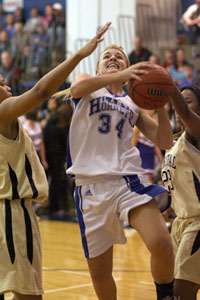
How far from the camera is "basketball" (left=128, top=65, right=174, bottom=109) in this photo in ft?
11.7

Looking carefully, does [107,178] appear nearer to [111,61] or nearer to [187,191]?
[187,191]

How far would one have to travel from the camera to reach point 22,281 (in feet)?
11.5

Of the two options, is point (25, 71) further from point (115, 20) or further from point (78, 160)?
point (78, 160)

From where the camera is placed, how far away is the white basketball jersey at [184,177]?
4062 mm

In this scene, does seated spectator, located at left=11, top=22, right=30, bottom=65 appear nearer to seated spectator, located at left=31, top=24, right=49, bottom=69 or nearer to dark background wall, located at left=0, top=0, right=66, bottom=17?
seated spectator, located at left=31, top=24, right=49, bottom=69

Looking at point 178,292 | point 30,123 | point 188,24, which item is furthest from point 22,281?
point 188,24

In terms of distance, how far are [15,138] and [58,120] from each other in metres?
7.00

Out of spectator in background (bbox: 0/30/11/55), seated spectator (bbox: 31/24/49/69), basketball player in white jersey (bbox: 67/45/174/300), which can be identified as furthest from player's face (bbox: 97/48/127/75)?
spectator in background (bbox: 0/30/11/55)

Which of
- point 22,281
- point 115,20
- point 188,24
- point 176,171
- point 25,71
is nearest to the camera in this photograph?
point 22,281

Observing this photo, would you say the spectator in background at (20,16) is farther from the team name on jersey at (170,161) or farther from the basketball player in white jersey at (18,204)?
the basketball player in white jersey at (18,204)

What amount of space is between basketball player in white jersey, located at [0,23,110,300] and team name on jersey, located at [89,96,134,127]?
473 millimetres

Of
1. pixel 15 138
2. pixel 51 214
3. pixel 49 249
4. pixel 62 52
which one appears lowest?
pixel 51 214

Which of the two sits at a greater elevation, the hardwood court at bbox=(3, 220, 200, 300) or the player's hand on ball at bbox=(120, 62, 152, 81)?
the player's hand on ball at bbox=(120, 62, 152, 81)

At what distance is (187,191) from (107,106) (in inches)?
32.4
